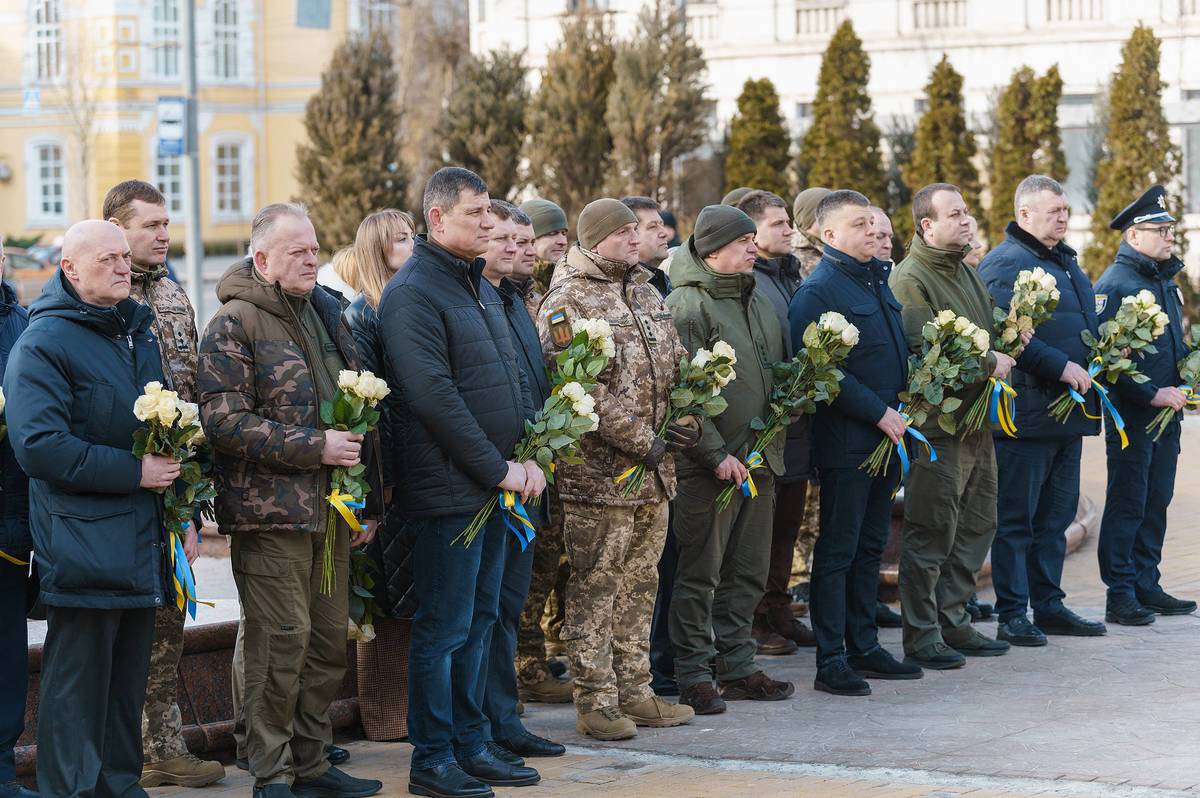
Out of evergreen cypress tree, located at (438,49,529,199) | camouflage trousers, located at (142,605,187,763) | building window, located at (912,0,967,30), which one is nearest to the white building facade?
building window, located at (912,0,967,30)

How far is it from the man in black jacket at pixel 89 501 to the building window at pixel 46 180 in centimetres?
4243

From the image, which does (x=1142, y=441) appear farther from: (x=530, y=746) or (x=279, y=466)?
(x=279, y=466)

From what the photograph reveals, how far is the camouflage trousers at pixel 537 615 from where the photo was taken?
7.54 meters

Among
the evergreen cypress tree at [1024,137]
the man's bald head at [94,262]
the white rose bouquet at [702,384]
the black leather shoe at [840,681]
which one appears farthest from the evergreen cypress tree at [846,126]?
the man's bald head at [94,262]

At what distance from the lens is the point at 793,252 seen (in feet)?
30.9

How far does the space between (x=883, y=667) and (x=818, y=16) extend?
1900cm

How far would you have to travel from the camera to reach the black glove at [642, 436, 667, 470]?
681 centimetres

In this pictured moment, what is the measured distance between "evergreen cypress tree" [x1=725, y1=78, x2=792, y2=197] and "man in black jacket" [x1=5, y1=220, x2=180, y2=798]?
16.2 meters

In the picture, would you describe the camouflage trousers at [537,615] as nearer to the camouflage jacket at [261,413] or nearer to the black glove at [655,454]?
the black glove at [655,454]

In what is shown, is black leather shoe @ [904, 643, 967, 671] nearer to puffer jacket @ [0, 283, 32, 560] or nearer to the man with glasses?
the man with glasses

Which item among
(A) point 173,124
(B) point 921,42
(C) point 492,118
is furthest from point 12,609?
(B) point 921,42

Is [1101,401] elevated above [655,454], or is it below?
above

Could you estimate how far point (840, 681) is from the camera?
760cm

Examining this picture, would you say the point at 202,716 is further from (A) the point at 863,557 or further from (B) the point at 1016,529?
(B) the point at 1016,529
